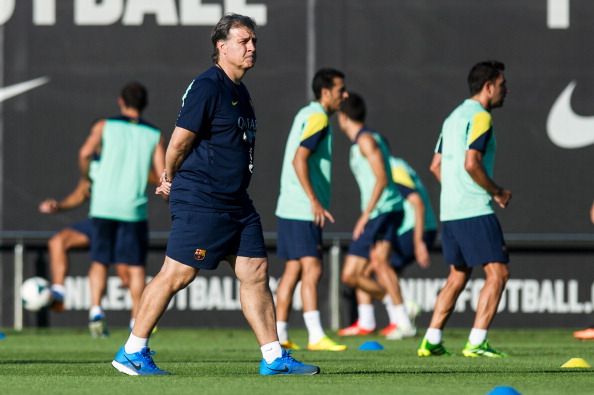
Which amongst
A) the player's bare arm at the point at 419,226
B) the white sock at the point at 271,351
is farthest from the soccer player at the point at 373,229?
the white sock at the point at 271,351

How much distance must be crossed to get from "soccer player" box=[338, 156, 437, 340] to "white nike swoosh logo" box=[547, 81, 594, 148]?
5.93 ft

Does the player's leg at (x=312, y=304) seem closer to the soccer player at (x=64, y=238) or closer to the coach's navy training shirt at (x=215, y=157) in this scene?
the soccer player at (x=64, y=238)

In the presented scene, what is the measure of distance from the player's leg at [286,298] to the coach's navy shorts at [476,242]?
6.28 feet

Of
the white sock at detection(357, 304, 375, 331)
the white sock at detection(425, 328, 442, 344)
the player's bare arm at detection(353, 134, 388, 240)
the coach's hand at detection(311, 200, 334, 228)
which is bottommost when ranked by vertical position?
the white sock at detection(357, 304, 375, 331)

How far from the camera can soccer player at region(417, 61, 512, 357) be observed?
11523 mm

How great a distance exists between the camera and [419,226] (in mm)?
15914

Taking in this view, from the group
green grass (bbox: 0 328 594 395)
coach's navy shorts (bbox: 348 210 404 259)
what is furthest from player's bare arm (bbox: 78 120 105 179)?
coach's navy shorts (bbox: 348 210 404 259)

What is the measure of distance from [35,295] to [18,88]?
2641 mm

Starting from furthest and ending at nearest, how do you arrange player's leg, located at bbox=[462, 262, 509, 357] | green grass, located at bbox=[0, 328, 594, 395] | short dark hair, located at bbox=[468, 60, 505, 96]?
short dark hair, located at bbox=[468, 60, 505, 96], player's leg, located at bbox=[462, 262, 509, 357], green grass, located at bbox=[0, 328, 594, 395]

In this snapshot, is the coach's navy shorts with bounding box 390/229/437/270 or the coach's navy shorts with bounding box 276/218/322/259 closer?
the coach's navy shorts with bounding box 276/218/322/259

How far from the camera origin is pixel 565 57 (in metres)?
17.4

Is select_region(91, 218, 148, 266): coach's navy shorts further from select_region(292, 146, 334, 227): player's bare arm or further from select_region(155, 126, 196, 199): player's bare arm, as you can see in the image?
select_region(155, 126, 196, 199): player's bare arm

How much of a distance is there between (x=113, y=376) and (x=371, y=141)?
230 inches

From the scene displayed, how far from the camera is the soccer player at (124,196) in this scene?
15250mm
